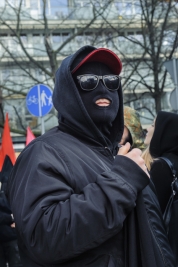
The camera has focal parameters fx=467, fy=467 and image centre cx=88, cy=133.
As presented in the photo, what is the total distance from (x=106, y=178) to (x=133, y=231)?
0.25m

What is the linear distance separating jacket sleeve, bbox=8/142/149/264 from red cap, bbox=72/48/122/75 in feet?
1.56

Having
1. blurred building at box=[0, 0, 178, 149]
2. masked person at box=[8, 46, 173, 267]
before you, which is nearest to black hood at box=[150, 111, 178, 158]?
masked person at box=[8, 46, 173, 267]

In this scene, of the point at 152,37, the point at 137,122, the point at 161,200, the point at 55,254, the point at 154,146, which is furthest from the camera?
the point at 152,37

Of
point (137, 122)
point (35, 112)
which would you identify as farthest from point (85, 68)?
point (35, 112)

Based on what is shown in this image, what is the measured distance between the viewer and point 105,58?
206 cm

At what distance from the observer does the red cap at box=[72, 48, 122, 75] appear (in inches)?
79.0

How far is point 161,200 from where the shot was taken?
305 cm

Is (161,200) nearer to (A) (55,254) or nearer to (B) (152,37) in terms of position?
(A) (55,254)

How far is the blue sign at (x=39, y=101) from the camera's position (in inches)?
Answer: 386

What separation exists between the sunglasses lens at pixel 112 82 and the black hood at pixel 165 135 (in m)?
1.38

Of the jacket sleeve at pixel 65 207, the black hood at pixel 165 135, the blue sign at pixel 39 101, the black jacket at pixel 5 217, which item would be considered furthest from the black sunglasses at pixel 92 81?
the blue sign at pixel 39 101

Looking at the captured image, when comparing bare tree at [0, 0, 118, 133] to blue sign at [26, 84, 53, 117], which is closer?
blue sign at [26, 84, 53, 117]

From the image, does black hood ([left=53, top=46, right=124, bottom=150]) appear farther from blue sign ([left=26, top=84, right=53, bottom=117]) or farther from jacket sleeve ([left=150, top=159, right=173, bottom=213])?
blue sign ([left=26, top=84, right=53, bottom=117])

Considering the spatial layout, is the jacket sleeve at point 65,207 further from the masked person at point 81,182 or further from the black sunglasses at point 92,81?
the black sunglasses at point 92,81
